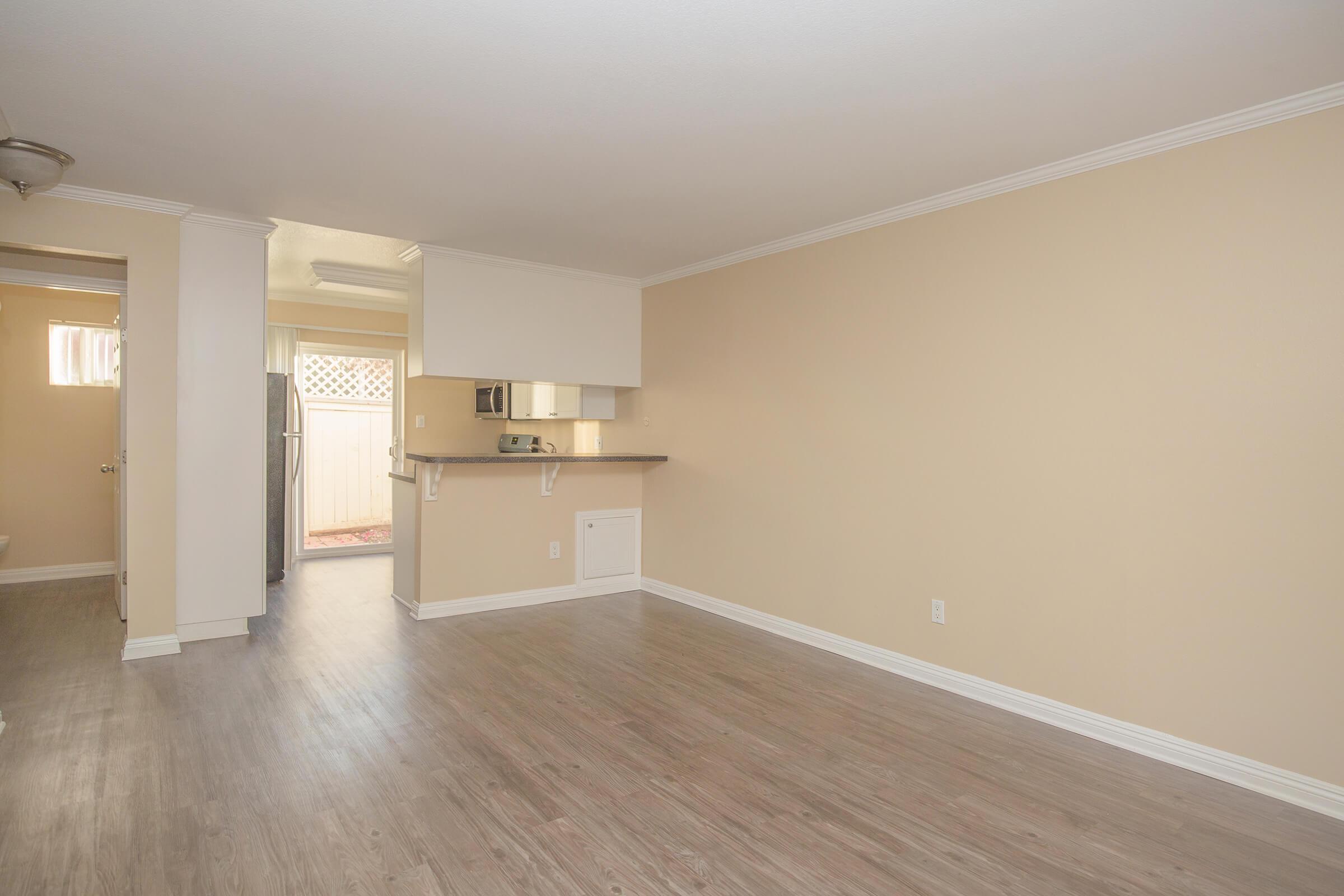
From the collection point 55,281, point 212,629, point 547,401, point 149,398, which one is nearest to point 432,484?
point 547,401

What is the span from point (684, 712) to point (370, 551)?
16.3ft

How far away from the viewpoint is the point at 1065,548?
3.05m

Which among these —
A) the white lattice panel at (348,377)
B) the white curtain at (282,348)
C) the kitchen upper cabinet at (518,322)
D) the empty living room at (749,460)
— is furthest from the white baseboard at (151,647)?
the white lattice panel at (348,377)

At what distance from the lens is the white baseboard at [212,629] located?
4043 millimetres

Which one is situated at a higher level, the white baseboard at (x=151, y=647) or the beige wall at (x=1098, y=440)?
the beige wall at (x=1098, y=440)

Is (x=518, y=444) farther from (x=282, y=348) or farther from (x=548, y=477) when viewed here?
(x=282, y=348)

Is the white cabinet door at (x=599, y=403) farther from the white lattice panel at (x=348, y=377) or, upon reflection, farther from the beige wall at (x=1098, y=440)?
the white lattice panel at (x=348, y=377)

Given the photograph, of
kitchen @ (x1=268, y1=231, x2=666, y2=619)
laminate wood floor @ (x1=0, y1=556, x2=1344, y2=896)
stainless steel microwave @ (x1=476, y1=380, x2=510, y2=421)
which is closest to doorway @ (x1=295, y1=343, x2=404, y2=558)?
kitchen @ (x1=268, y1=231, x2=666, y2=619)

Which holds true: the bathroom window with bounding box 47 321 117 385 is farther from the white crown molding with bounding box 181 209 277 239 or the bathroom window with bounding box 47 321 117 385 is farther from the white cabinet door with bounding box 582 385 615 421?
the white cabinet door with bounding box 582 385 615 421

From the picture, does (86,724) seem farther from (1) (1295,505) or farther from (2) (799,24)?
(1) (1295,505)

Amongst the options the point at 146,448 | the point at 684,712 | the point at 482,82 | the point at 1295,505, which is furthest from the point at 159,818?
the point at 1295,505

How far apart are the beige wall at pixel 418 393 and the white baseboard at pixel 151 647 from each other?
9.38 ft

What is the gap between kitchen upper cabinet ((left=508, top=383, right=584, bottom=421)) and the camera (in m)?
5.60

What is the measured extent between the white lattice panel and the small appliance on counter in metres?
2.21
